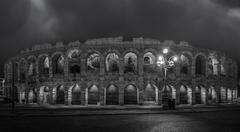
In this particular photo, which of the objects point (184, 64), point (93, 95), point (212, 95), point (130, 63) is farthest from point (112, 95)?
point (212, 95)

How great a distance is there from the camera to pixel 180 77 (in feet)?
110

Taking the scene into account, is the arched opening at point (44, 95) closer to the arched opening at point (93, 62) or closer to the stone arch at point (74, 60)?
the stone arch at point (74, 60)

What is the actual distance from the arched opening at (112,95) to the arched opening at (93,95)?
1.49 m

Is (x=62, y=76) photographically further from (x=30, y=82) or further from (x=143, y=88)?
(x=143, y=88)

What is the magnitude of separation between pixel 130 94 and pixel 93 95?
5.36m

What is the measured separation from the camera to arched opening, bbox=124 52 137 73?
3459cm

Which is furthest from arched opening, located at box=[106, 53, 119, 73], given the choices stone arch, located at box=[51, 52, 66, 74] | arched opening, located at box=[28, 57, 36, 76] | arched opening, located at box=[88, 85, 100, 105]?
arched opening, located at box=[28, 57, 36, 76]

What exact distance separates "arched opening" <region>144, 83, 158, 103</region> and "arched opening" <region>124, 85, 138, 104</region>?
1546mm

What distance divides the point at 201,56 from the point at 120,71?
45.1 feet

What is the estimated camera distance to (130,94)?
3269 cm

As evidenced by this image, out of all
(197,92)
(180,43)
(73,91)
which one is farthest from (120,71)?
(197,92)

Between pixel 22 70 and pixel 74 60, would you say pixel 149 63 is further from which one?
pixel 22 70

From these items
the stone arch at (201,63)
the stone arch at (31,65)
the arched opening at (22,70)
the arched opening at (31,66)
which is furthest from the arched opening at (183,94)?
the arched opening at (22,70)

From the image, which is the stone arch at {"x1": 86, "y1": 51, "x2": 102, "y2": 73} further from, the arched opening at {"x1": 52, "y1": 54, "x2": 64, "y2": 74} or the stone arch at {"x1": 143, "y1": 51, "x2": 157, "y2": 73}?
the stone arch at {"x1": 143, "y1": 51, "x2": 157, "y2": 73}
